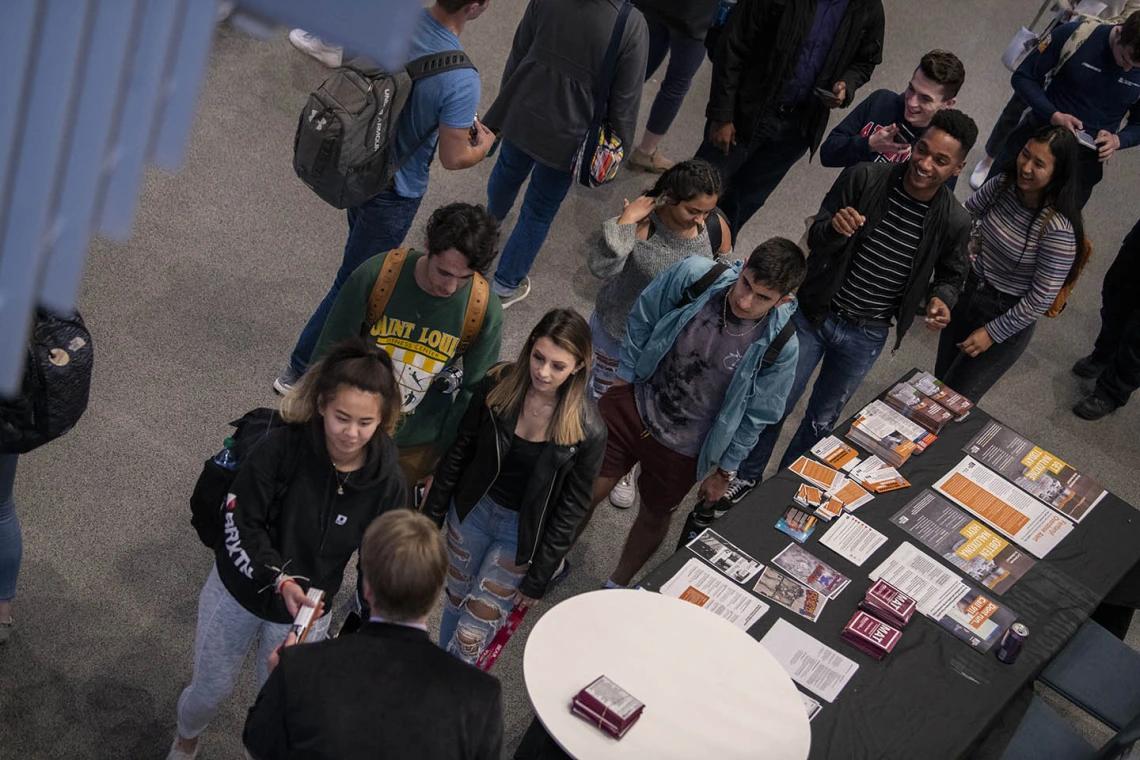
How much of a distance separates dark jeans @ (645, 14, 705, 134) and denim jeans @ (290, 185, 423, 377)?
2.30m

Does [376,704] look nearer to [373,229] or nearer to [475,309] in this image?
[475,309]

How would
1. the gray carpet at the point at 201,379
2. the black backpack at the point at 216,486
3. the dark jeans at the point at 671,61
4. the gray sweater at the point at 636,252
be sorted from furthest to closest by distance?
the dark jeans at the point at 671,61
the gray sweater at the point at 636,252
the gray carpet at the point at 201,379
the black backpack at the point at 216,486

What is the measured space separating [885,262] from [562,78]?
1449 millimetres

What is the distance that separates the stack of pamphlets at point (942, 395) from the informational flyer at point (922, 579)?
2.54 feet

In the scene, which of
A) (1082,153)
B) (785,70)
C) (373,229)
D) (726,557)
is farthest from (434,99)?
(1082,153)

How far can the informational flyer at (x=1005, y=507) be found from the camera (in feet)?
13.4

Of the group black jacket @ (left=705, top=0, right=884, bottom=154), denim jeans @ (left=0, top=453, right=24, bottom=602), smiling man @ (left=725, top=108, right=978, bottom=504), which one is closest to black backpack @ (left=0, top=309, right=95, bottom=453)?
denim jeans @ (left=0, top=453, right=24, bottom=602)

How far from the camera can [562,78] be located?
15.3ft

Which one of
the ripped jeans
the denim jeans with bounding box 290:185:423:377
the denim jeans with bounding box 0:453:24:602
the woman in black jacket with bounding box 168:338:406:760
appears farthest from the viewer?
the denim jeans with bounding box 290:185:423:377

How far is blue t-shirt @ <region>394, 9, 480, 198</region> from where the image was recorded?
3662 mm

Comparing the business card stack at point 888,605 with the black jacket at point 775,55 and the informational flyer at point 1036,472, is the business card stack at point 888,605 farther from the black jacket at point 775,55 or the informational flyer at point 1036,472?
the black jacket at point 775,55

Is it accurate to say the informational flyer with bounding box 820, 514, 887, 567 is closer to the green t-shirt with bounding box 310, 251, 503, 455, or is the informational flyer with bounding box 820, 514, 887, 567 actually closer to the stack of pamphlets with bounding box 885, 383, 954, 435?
the stack of pamphlets with bounding box 885, 383, 954, 435

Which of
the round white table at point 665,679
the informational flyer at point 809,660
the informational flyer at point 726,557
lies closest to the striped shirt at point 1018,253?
the informational flyer at point 726,557

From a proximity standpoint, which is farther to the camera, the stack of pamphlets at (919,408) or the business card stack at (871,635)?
the stack of pamphlets at (919,408)
